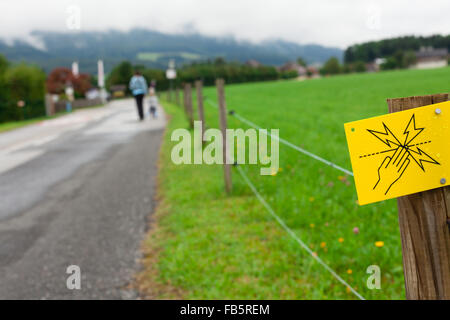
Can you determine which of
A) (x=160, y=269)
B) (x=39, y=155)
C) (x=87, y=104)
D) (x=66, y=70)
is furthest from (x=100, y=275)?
(x=66, y=70)

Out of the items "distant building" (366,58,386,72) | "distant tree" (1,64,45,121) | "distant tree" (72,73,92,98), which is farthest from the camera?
"distant building" (366,58,386,72)

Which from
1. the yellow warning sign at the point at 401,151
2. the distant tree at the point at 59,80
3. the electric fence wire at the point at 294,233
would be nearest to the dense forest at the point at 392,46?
the distant tree at the point at 59,80

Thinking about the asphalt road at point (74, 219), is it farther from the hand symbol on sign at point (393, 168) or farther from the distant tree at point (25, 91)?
the distant tree at point (25, 91)

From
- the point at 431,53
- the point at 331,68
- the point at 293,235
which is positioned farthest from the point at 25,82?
the point at 331,68

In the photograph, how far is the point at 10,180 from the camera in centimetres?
863

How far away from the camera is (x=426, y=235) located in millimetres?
1409

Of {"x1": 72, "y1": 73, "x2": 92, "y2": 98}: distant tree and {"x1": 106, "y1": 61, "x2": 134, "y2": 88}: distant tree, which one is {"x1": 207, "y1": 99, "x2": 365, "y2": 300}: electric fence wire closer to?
{"x1": 72, "y1": 73, "x2": 92, "y2": 98}: distant tree

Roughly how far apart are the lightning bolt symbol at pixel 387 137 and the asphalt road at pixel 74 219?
2.74 m

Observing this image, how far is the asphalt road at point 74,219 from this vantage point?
3.93m

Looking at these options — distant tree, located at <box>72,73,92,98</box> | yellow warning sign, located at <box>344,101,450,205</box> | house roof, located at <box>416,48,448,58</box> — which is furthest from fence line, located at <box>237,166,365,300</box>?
house roof, located at <box>416,48,448,58</box>

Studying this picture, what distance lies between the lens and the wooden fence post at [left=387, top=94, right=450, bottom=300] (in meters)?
1.38

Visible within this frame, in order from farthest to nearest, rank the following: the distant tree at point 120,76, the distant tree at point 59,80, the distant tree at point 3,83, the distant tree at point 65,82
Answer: the distant tree at point 120,76
the distant tree at point 65,82
the distant tree at point 59,80
the distant tree at point 3,83
